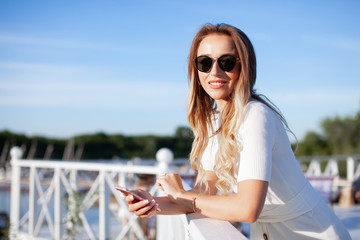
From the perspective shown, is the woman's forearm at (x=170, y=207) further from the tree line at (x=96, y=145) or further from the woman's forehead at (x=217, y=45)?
the tree line at (x=96, y=145)

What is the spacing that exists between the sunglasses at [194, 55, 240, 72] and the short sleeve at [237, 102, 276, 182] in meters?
0.26

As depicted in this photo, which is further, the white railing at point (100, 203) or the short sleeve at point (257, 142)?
the white railing at point (100, 203)

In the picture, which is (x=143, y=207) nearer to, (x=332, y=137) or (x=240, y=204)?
(x=240, y=204)

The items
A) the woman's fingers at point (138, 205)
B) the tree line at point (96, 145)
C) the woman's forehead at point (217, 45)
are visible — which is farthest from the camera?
the tree line at point (96, 145)

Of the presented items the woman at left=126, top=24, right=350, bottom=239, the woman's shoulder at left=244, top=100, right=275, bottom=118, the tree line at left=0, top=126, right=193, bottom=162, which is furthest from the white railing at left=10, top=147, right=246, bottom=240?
the tree line at left=0, top=126, right=193, bottom=162

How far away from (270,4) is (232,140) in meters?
17.3

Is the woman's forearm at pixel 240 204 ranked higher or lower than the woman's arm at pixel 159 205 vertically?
higher

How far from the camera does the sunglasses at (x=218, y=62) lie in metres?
1.50

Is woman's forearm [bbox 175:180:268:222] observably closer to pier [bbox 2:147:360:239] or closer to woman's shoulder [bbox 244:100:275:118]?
pier [bbox 2:147:360:239]

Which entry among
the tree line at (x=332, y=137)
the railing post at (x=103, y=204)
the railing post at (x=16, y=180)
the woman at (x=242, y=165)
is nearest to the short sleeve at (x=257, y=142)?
the woman at (x=242, y=165)

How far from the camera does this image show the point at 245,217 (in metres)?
1.18

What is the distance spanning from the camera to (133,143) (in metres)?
49.3

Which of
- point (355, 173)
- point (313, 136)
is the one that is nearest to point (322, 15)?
point (313, 136)

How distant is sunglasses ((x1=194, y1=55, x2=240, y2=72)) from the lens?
1505 millimetres
